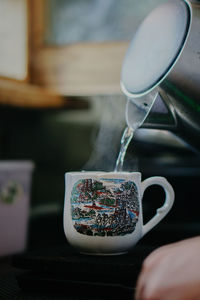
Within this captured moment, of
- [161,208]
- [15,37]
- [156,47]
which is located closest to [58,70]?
[15,37]

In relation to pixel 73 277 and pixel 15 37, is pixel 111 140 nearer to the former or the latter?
pixel 15 37

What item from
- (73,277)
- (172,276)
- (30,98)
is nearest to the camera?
(172,276)

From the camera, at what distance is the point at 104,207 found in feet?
2.09

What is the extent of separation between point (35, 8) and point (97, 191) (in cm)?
79

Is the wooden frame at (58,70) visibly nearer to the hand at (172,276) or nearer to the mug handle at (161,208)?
the mug handle at (161,208)

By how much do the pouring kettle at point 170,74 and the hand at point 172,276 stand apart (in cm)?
26

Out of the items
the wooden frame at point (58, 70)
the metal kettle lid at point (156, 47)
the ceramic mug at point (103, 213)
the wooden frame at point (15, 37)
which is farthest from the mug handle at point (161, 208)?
the wooden frame at point (15, 37)

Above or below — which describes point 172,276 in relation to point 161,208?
above

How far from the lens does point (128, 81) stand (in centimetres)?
77

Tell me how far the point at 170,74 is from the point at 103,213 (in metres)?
0.22

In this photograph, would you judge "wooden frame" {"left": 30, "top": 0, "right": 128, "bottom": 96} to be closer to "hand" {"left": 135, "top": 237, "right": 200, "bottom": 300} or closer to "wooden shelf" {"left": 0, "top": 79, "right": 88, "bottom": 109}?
"wooden shelf" {"left": 0, "top": 79, "right": 88, "bottom": 109}

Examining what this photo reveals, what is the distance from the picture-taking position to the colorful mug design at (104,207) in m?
0.64

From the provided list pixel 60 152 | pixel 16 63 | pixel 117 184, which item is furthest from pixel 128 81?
pixel 60 152

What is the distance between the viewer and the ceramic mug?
64 cm
